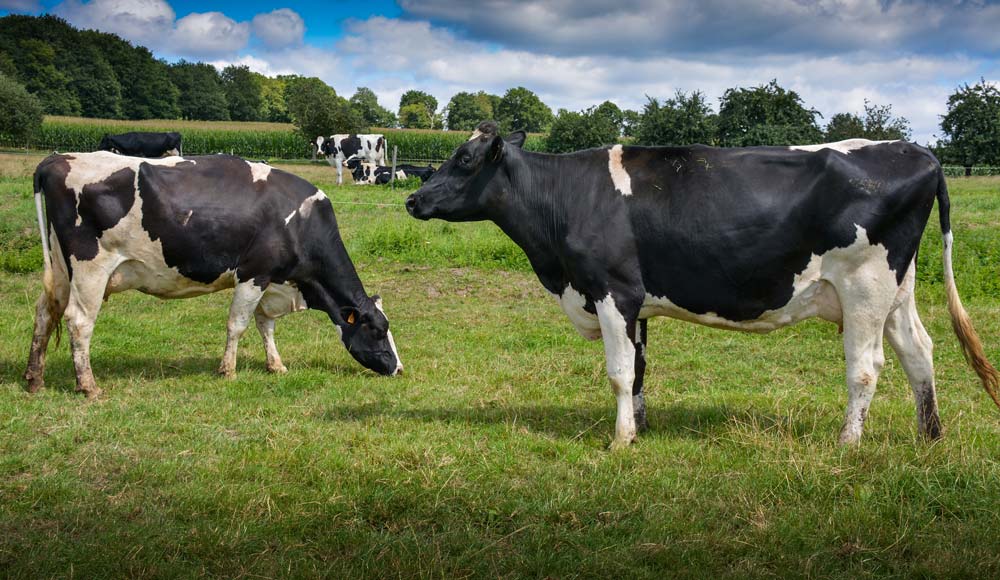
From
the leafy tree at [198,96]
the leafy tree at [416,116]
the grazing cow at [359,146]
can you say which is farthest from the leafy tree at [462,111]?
the grazing cow at [359,146]

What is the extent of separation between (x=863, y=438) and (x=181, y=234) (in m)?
6.57

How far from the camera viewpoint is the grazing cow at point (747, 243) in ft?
20.5

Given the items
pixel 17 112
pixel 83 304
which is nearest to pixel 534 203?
pixel 83 304

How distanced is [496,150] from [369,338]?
10.6 ft

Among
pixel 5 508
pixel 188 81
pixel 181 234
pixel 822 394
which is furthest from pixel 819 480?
pixel 188 81

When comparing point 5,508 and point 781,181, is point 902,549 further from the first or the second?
point 5,508

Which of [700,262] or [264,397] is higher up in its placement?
[700,262]

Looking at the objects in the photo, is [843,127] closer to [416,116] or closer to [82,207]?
[82,207]

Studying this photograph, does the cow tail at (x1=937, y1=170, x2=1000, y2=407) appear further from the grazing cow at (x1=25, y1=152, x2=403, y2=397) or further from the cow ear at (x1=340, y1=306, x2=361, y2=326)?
the cow ear at (x1=340, y1=306, x2=361, y2=326)

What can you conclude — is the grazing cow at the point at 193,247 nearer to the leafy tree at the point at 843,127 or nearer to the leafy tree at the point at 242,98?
the leafy tree at the point at 843,127

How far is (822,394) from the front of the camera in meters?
8.38

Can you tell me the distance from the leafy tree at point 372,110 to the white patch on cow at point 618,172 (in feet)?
307

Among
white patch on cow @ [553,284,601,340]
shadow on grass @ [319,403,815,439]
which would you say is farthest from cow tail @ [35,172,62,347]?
white patch on cow @ [553,284,601,340]

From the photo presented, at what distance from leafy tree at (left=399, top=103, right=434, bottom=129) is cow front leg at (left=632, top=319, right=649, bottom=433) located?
114 meters
